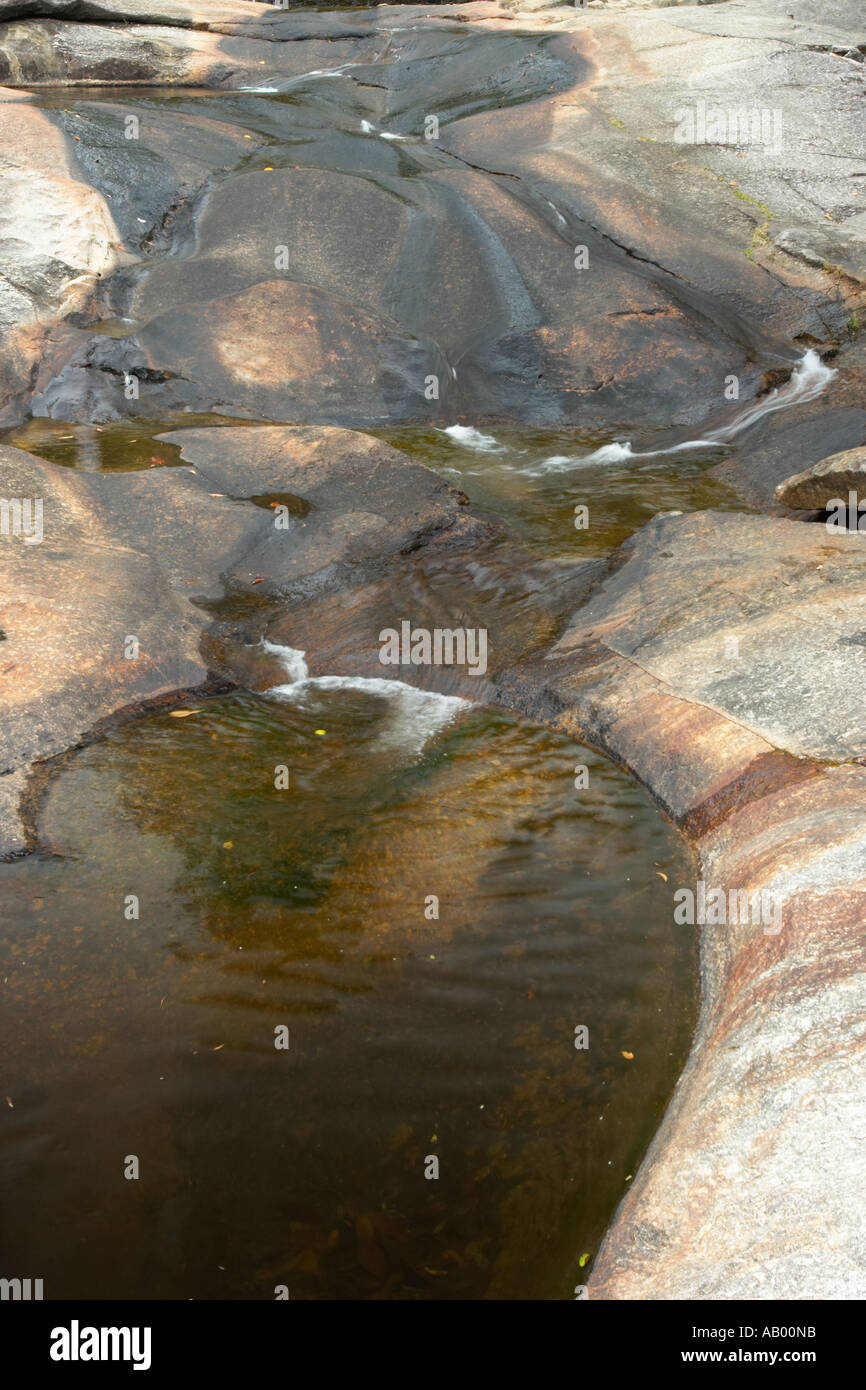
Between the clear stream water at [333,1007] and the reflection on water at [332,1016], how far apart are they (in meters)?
0.01

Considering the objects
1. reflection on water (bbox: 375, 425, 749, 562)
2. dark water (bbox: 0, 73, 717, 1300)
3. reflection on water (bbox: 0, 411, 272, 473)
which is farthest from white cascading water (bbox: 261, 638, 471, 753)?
reflection on water (bbox: 0, 411, 272, 473)

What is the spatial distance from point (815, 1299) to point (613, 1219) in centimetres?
91

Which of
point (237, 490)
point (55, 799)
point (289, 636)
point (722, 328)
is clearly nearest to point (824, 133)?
point (722, 328)

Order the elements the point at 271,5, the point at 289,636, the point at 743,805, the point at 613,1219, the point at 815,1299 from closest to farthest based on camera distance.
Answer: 1. the point at 815,1299
2. the point at 613,1219
3. the point at 743,805
4. the point at 289,636
5. the point at 271,5

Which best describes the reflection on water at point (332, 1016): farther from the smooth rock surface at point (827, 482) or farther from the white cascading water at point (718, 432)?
the white cascading water at point (718, 432)

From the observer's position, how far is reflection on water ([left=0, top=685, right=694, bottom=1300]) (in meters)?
3.92

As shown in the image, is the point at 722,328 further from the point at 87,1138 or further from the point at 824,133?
the point at 87,1138

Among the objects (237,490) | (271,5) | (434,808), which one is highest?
(271,5)

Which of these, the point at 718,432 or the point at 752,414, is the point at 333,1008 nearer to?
the point at 718,432

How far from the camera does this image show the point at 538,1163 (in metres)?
4.18

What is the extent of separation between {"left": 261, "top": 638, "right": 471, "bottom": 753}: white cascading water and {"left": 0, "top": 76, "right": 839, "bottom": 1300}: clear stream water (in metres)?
0.04

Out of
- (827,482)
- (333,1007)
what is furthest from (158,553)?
(827,482)

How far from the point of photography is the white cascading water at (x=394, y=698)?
678 cm

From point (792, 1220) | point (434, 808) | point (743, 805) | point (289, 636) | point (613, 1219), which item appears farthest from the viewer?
point (289, 636)
